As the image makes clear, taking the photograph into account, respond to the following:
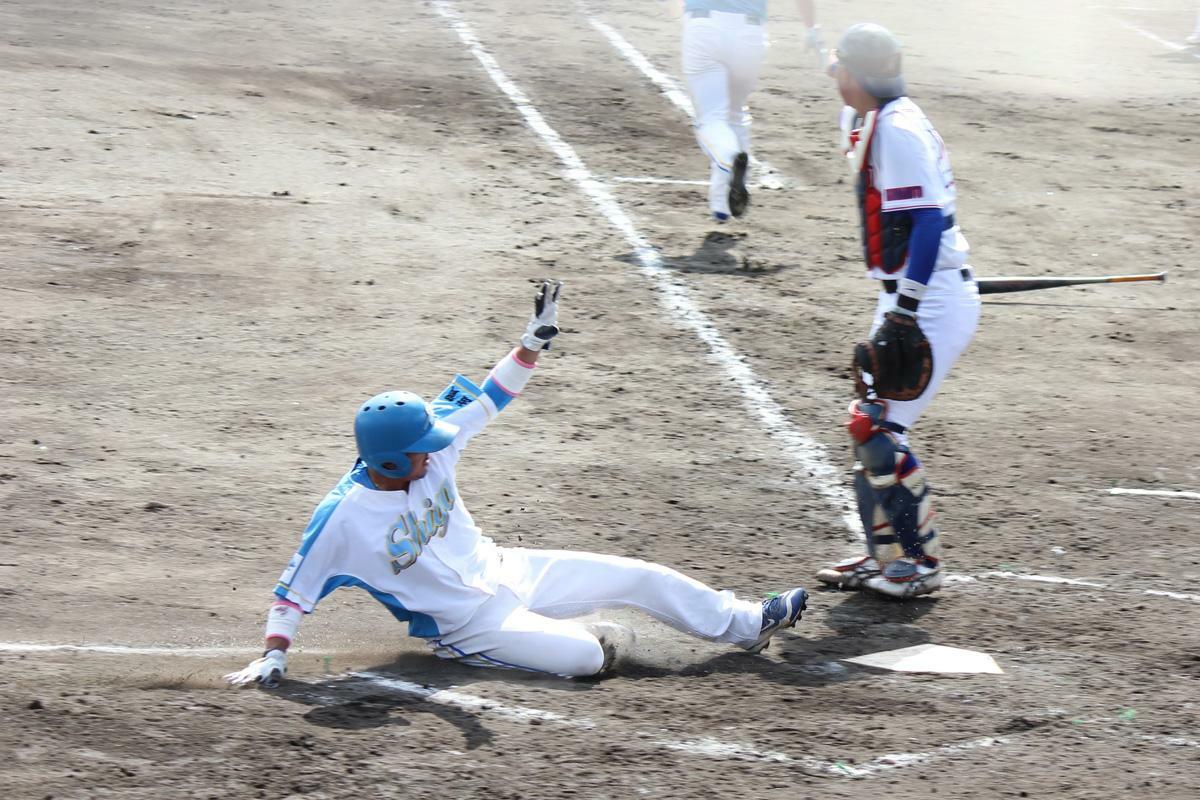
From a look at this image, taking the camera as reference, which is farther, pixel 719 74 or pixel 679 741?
pixel 719 74

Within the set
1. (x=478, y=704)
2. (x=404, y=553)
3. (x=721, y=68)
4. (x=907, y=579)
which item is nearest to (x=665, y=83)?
(x=721, y=68)

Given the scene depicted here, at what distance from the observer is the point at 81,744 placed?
4.32 m

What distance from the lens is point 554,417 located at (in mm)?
7477

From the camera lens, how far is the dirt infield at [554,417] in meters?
4.56

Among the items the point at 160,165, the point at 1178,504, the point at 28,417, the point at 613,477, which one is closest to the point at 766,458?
the point at 613,477

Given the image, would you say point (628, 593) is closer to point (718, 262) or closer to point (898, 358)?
point (898, 358)

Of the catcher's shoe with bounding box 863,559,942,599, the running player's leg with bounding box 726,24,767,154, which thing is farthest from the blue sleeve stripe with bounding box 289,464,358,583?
the running player's leg with bounding box 726,24,767,154

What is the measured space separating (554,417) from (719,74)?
12.2 ft

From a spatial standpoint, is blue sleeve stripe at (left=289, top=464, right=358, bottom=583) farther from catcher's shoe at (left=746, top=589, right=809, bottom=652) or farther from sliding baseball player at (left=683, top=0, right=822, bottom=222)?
sliding baseball player at (left=683, top=0, right=822, bottom=222)

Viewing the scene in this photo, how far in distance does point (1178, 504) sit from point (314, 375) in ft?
14.8

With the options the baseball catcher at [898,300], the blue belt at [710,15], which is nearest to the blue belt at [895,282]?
the baseball catcher at [898,300]

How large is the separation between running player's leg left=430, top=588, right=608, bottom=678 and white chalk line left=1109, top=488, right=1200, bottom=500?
316cm

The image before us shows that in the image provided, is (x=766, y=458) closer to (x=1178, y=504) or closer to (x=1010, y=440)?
(x=1010, y=440)

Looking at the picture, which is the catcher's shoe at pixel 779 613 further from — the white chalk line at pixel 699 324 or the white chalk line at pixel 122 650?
the white chalk line at pixel 122 650
